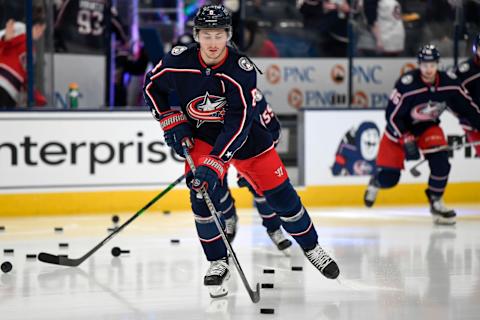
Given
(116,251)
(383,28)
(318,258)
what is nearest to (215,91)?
(318,258)

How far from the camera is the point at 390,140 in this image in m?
8.10

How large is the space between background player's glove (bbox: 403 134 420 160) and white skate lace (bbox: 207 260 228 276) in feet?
10.2

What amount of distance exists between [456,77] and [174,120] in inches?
137

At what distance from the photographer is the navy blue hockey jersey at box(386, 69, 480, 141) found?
25.2 feet

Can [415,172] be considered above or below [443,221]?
above

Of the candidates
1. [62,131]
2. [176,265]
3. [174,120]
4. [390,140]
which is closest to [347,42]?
[390,140]

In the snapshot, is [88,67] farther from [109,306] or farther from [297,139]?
[109,306]

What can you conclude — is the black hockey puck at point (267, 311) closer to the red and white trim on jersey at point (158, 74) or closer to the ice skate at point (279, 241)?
the red and white trim on jersey at point (158, 74)

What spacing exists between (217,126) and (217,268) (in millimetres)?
656

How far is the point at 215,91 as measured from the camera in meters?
4.77

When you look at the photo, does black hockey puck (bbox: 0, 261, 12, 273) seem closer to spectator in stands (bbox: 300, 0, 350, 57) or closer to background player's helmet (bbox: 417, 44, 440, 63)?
background player's helmet (bbox: 417, 44, 440, 63)

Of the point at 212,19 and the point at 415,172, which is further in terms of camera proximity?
the point at 415,172

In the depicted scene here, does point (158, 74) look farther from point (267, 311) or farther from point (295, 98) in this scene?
point (295, 98)

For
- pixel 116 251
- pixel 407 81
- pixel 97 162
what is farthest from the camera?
pixel 97 162
